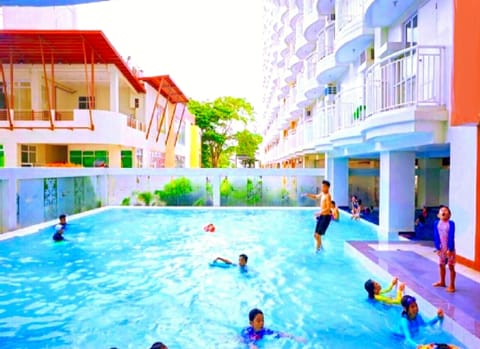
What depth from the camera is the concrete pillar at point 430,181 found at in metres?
19.5

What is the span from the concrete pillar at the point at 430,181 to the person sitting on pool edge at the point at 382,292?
13.4m

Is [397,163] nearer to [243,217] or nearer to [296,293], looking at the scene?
[296,293]

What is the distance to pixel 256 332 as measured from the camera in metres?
6.16

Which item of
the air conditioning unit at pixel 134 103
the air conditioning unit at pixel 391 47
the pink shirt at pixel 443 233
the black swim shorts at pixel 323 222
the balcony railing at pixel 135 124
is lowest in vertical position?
the black swim shorts at pixel 323 222

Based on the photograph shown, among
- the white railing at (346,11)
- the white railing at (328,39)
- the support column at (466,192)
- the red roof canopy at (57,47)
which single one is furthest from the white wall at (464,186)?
the red roof canopy at (57,47)

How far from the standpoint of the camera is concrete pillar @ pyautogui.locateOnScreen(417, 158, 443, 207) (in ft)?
63.9

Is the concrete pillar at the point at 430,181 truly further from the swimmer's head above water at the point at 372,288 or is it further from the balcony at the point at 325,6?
the swimmer's head above water at the point at 372,288

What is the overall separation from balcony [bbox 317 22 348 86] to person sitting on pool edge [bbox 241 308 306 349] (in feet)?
46.9

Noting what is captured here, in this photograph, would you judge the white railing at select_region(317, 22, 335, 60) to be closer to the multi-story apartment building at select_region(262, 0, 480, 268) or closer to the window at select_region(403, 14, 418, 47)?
the multi-story apartment building at select_region(262, 0, 480, 268)

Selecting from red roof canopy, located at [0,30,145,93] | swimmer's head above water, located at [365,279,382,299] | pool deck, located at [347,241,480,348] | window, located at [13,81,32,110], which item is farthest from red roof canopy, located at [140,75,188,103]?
swimmer's head above water, located at [365,279,382,299]

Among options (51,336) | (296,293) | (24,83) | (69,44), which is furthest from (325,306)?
(24,83)

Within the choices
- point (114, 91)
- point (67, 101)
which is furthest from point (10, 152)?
point (114, 91)

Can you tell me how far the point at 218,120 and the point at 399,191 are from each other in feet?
124

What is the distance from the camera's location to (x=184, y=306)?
762cm
